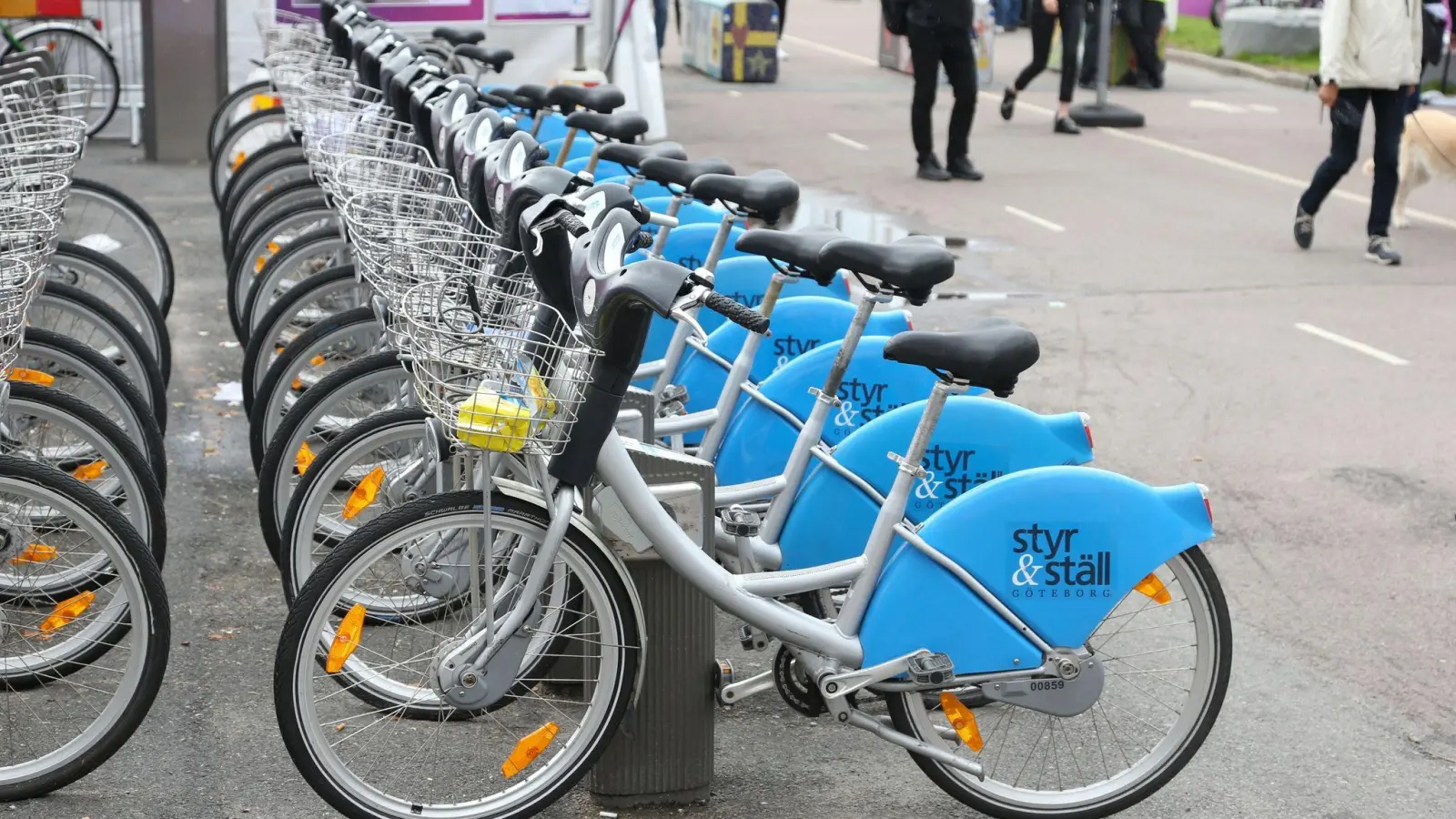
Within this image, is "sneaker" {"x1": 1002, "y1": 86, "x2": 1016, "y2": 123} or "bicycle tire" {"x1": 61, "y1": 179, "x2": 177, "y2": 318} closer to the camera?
"bicycle tire" {"x1": 61, "y1": 179, "x2": 177, "y2": 318}

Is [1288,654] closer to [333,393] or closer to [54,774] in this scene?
[333,393]

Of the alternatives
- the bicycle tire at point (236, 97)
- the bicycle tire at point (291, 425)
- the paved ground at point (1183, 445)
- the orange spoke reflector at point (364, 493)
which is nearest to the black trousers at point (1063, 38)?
the paved ground at point (1183, 445)

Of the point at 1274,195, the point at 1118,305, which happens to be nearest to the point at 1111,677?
the point at 1118,305

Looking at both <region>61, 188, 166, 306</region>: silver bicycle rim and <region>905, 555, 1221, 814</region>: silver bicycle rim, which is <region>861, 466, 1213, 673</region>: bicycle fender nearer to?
<region>905, 555, 1221, 814</region>: silver bicycle rim

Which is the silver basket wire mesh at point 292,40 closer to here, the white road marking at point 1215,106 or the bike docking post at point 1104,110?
the bike docking post at point 1104,110

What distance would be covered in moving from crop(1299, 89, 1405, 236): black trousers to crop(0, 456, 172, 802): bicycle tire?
763 centimetres

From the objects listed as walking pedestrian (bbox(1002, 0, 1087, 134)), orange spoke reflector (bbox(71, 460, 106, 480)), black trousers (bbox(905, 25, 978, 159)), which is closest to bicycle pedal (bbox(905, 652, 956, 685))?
orange spoke reflector (bbox(71, 460, 106, 480))

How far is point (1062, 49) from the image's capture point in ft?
51.3

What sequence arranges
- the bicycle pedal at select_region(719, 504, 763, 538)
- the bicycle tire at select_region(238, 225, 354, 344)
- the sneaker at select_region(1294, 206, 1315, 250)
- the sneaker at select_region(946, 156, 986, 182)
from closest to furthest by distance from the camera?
the bicycle pedal at select_region(719, 504, 763, 538) → the bicycle tire at select_region(238, 225, 354, 344) → the sneaker at select_region(1294, 206, 1315, 250) → the sneaker at select_region(946, 156, 986, 182)

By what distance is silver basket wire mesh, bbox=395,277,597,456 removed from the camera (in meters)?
3.17

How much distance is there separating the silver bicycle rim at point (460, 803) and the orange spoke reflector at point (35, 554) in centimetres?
78

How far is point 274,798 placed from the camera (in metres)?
3.84

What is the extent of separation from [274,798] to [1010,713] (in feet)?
5.57

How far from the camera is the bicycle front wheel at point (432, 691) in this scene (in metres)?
3.33
